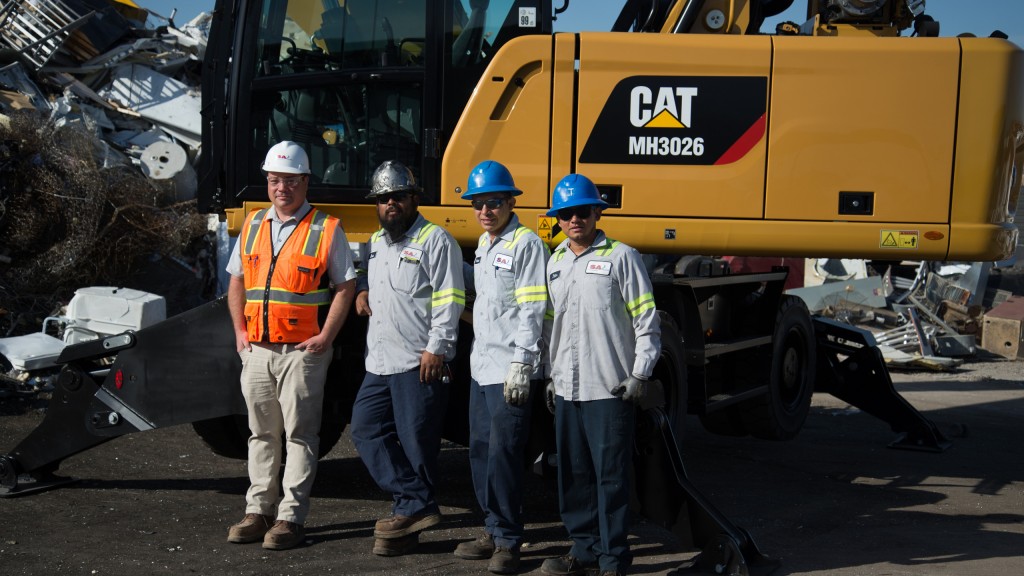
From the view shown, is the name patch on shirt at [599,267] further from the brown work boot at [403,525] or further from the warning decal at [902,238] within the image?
the warning decal at [902,238]

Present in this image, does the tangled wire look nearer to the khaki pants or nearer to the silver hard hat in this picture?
the khaki pants

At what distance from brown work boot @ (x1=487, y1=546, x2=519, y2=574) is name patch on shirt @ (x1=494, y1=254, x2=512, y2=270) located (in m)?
1.33

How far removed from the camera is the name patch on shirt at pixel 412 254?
17.4ft

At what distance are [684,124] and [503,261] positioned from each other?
184 cm

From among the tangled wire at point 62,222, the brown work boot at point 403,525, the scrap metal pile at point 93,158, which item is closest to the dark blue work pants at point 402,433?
the brown work boot at point 403,525

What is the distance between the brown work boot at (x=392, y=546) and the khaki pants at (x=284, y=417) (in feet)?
1.39

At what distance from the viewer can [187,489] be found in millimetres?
6520

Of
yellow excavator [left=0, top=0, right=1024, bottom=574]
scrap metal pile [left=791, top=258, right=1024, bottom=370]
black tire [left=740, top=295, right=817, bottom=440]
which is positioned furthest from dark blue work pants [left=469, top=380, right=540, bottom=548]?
scrap metal pile [left=791, top=258, right=1024, bottom=370]

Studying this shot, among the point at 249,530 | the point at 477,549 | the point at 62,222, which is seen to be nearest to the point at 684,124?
the point at 477,549

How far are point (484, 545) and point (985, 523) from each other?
121 inches

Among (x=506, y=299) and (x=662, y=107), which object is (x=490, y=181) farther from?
(x=662, y=107)

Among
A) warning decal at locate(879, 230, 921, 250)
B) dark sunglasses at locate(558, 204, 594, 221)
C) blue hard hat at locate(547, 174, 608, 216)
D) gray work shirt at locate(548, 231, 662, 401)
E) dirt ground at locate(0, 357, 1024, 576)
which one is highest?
blue hard hat at locate(547, 174, 608, 216)

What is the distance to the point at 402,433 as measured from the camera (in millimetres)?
5340

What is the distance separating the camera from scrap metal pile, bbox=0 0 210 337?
1195cm
